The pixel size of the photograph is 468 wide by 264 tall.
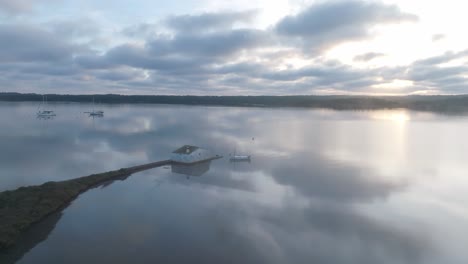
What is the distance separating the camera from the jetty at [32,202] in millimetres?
15992

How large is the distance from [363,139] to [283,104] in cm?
14346

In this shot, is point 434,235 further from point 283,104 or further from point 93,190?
Result: point 283,104

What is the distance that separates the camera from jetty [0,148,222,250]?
52.5 ft

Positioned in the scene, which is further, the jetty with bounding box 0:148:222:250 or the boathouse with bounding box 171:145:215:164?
the boathouse with bounding box 171:145:215:164

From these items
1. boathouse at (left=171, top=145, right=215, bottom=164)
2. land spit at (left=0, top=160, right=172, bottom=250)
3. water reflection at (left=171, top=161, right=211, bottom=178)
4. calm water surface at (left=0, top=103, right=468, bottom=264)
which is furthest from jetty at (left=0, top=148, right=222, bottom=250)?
boathouse at (left=171, top=145, right=215, bottom=164)

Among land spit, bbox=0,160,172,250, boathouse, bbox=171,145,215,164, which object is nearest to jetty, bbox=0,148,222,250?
land spit, bbox=0,160,172,250

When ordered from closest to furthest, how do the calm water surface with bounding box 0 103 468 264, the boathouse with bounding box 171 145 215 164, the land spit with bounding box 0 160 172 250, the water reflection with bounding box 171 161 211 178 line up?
the calm water surface with bounding box 0 103 468 264
the land spit with bounding box 0 160 172 250
the water reflection with bounding box 171 161 211 178
the boathouse with bounding box 171 145 215 164

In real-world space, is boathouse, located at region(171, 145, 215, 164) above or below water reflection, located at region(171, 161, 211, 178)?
above

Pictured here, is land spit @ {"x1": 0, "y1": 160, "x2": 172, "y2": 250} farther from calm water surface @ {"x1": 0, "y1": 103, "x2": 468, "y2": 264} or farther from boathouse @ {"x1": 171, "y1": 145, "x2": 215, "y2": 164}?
boathouse @ {"x1": 171, "y1": 145, "x2": 215, "y2": 164}

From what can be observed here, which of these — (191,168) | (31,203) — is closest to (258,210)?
(31,203)

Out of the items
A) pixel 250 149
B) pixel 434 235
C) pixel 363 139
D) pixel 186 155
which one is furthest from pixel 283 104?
pixel 434 235

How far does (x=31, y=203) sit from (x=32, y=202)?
0.64 ft

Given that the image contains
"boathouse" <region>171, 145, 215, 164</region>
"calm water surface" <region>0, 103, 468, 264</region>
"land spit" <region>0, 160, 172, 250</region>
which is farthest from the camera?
"boathouse" <region>171, 145, 215, 164</region>

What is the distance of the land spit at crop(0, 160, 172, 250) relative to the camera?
15966mm
